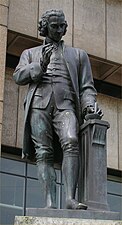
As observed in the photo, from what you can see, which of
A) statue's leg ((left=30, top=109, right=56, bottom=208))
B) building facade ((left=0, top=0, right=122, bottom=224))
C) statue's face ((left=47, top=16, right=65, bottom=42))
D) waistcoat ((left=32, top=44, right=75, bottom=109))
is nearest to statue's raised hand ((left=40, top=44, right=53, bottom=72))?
waistcoat ((left=32, top=44, right=75, bottom=109))

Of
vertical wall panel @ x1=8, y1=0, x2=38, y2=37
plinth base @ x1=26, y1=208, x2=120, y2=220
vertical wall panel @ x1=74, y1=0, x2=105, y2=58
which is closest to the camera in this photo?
plinth base @ x1=26, y1=208, x2=120, y2=220

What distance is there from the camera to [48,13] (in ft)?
27.3

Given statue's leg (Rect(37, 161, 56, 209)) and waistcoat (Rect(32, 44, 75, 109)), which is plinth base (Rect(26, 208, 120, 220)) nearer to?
statue's leg (Rect(37, 161, 56, 209))

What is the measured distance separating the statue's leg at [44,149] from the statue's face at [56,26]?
109 centimetres

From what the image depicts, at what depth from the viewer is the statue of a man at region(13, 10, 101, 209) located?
7738 millimetres

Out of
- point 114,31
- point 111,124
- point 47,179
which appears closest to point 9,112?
point 111,124

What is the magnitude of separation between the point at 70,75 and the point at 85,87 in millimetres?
319

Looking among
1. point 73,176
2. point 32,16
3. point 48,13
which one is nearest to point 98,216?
point 73,176

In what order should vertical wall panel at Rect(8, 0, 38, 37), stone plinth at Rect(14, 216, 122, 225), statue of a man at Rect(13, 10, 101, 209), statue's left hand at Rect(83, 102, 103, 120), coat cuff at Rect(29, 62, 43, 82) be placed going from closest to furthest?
stone plinth at Rect(14, 216, 122, 225) → statue of a man at Rect(13, 10, 101, 209) → statue's left hand at Rect(83, 102, 103, 120) → coat cuff at Rect(29, 62, 43, 82) → vertical wall panel at Rect(8, 0, 38, 37)

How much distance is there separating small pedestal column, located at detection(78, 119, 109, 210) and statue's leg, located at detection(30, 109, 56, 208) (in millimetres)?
369

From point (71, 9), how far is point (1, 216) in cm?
635

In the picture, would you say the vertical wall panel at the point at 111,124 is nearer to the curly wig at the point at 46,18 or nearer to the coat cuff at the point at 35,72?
the curly wig at the point at 46,18

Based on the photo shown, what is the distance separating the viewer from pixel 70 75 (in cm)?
820

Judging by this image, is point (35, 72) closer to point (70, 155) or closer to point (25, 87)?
point (70, 155)
